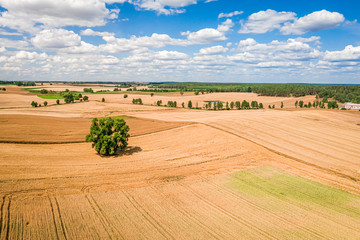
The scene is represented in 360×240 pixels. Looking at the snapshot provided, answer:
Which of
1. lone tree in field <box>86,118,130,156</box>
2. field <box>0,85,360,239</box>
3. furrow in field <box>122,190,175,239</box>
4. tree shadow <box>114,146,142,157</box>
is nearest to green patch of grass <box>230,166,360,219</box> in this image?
field <box>0,85,360,239</box>

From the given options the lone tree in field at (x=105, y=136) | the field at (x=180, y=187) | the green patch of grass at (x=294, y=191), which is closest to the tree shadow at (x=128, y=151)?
the field at (x=180, y=187)

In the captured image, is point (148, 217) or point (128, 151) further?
point (128, 151)

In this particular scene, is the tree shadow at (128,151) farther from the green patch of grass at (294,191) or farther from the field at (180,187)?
the green patch of grass at (294,191)

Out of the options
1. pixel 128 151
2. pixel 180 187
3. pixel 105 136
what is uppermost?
pixel 105 136

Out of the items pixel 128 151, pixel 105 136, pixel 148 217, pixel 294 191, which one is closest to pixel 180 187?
pixel 148 217

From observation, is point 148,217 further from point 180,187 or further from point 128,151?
point 128,151
